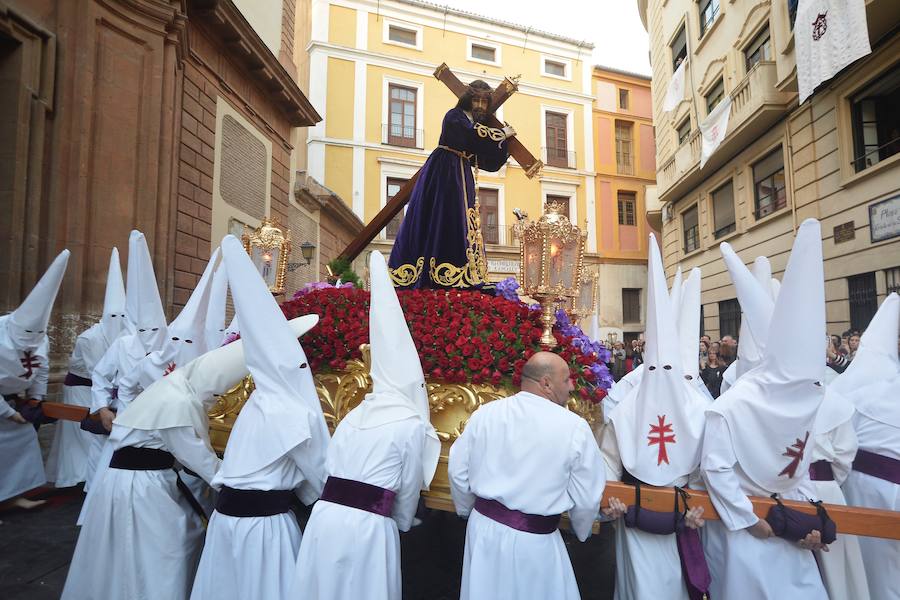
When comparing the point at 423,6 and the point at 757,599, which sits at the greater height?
the point at 423,6

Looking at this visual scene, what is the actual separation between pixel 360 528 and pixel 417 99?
2283cm

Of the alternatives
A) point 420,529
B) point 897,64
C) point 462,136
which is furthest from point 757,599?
point 897,64

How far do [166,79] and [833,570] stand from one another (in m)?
9.23

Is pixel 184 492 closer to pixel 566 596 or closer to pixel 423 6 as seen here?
pixel 566 596

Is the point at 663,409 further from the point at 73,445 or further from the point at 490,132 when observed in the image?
the point at 73,445

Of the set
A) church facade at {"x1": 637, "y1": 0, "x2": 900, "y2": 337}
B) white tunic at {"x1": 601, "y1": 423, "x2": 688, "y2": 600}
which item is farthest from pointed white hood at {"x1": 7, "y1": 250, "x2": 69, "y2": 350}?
church facade at {"x1": 637, "y1": 0, "x2": 900, "y2": 337}

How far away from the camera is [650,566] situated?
268cm

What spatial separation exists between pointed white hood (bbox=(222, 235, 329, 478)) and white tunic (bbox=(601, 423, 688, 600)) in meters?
1.73

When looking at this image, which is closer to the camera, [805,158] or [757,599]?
[757,599]

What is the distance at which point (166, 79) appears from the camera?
775 cm

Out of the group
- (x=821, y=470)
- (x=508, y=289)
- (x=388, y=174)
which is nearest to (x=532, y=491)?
(x=821, y=470)

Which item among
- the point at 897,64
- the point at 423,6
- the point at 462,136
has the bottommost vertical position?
the point at 462,136

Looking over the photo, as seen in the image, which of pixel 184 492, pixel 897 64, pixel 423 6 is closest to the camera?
pixel 184 492

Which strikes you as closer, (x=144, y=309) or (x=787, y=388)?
(x=787, y=388)
